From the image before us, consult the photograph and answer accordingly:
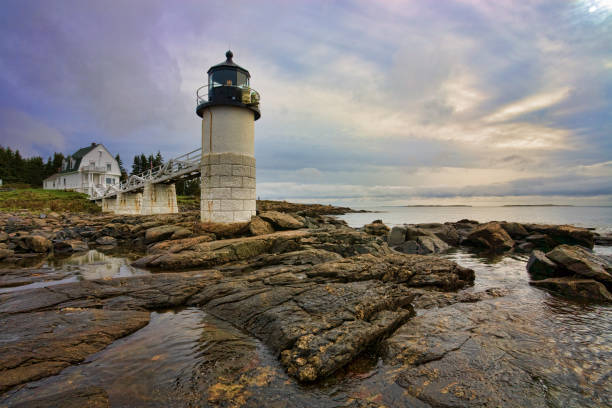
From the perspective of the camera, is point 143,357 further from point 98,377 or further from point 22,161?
point 22,161

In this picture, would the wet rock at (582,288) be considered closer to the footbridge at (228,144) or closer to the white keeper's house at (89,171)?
the footbridge at (228,144)

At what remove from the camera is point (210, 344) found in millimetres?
5566

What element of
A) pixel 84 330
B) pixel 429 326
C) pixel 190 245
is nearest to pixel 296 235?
pixel 190 245

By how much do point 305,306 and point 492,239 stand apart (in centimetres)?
1953

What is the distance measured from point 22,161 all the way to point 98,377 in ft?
328

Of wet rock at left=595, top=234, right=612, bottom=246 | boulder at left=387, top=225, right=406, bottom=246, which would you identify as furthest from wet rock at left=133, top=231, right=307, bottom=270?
wet rock at left=595, top=234, right=612, bottom=246

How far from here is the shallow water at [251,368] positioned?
160 inches

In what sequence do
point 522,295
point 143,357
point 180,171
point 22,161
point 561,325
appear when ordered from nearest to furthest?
point 143,357
point 561,325
point 522,295
point 180,171
point 22,161

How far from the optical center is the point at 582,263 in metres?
10.2

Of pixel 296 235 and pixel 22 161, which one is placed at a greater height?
pixel 22 161

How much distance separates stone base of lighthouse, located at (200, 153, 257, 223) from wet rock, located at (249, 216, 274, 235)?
70 cm

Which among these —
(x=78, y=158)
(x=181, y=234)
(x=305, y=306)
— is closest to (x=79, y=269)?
(x=181, y=234)

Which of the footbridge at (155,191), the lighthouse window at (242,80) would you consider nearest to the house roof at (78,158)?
the footbridge at (155,191)

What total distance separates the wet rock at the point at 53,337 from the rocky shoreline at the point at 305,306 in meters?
0.02
